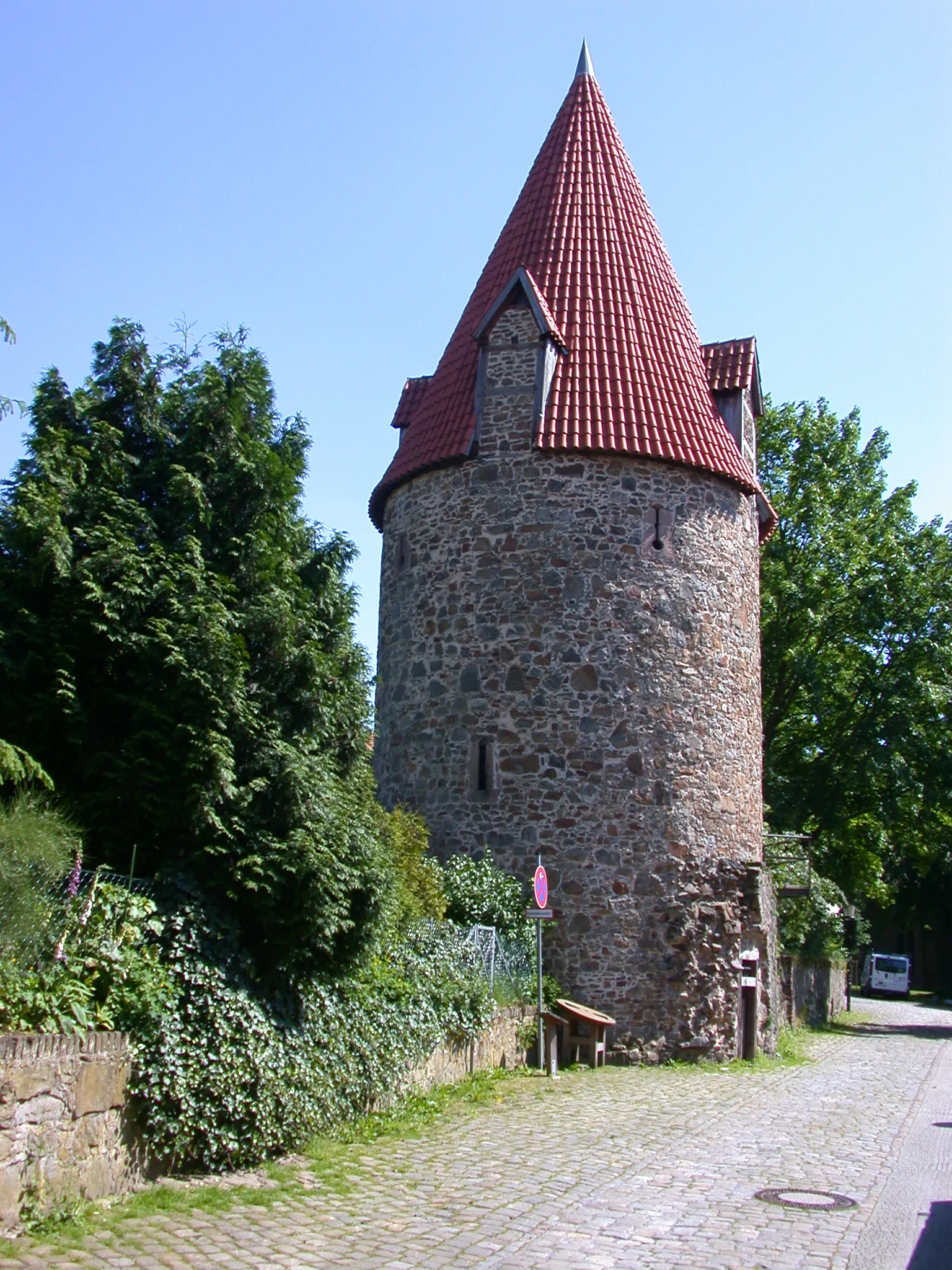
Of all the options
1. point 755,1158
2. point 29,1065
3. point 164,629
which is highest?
point 164,629

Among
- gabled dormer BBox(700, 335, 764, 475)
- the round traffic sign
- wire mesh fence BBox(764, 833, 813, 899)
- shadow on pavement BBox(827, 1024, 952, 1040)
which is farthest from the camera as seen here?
shadow on pavement BBox(827, 1024, 952, 1040)

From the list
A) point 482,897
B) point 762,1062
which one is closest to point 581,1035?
point 482,897

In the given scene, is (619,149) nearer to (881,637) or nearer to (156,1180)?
(881,637)

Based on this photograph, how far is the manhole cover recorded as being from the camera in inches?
306

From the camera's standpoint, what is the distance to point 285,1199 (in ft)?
24.5

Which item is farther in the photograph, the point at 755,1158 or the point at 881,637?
the point at 881,637

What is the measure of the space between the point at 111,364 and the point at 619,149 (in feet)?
40.5

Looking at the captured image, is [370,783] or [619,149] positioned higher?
[619,149]

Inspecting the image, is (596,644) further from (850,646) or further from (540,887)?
(850,646)

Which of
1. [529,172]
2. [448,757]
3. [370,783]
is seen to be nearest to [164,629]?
[370,783]

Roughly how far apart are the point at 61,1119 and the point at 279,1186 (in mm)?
1679

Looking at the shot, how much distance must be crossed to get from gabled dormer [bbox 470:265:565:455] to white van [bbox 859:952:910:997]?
3808cm

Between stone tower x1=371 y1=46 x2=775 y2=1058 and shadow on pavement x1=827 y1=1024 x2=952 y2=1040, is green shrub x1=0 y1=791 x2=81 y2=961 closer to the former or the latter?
stone tower x1=371 y1=46 x2=775 y2=1058

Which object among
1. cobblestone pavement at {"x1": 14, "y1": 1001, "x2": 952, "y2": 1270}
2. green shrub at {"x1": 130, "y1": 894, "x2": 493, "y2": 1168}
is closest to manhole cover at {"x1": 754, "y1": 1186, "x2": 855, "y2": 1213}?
cobblestone pavement at {"x1": 14, "y1": 1001, "x2": 952, "y2": 1270}
